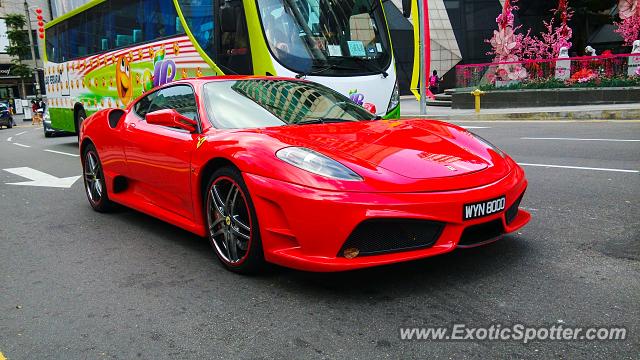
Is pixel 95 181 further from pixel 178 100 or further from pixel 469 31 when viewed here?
pixel 469 31

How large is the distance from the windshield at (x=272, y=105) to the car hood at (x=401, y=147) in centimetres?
24

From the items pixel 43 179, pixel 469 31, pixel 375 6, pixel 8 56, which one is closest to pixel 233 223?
pixel 43 179

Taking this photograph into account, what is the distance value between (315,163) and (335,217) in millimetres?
385

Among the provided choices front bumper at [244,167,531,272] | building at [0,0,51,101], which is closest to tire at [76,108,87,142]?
front bumper at [244,167,531,272]

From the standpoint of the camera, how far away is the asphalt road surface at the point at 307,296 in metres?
2.70

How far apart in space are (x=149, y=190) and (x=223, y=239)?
129 cm

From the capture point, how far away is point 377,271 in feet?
11.8

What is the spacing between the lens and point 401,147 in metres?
3.61

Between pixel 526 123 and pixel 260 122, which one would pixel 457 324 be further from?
pixel 526 123

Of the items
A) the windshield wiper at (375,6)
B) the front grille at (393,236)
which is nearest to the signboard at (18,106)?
the windshield wiper at (375,6)

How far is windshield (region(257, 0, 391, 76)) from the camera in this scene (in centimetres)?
852

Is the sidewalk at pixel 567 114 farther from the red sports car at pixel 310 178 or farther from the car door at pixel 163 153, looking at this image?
the car door at pixel 163 153

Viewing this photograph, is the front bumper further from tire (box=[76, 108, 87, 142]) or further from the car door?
tire (box=[76, 108, 87, 142])

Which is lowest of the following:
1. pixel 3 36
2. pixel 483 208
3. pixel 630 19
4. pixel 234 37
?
pixel 483 208
